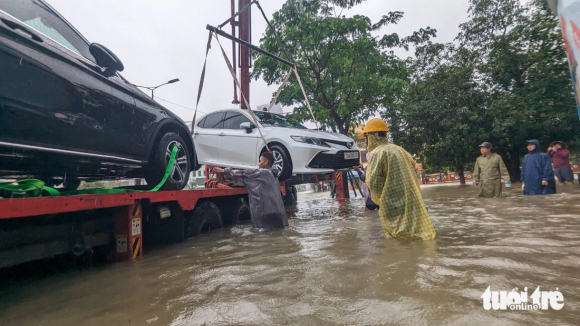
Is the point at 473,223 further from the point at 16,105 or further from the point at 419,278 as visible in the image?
the point at 16,105

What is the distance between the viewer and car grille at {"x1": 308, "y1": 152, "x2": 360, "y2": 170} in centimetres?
565

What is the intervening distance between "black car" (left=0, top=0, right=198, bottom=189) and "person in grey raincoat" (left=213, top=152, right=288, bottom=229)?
0.87 metres

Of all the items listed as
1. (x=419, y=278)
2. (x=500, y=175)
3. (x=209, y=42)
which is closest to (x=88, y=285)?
(x=419, y=278)

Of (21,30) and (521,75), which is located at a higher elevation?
(521,75)

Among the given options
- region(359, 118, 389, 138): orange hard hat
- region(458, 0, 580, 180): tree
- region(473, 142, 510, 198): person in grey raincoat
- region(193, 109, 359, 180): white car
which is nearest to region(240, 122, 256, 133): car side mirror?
region(193, 109, 359, 180): white car

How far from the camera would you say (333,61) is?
36.0 ft

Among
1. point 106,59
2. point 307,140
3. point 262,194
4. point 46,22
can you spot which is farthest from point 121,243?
point 307,140

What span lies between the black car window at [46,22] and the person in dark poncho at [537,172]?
25.1ft

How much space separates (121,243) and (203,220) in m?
1.32

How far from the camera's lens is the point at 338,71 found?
36.6 feet

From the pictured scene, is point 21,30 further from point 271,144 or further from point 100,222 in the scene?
point 271,144

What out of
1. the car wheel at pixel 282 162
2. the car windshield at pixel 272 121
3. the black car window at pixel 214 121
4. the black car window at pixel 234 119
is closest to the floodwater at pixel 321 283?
the car wheel at pixel 282 162

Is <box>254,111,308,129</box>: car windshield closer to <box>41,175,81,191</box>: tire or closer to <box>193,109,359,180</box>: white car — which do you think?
<box>193,109,359,180</box>: white car

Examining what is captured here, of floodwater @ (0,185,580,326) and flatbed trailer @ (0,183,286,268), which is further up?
flatbed trailer @ (0,183,286,268)
